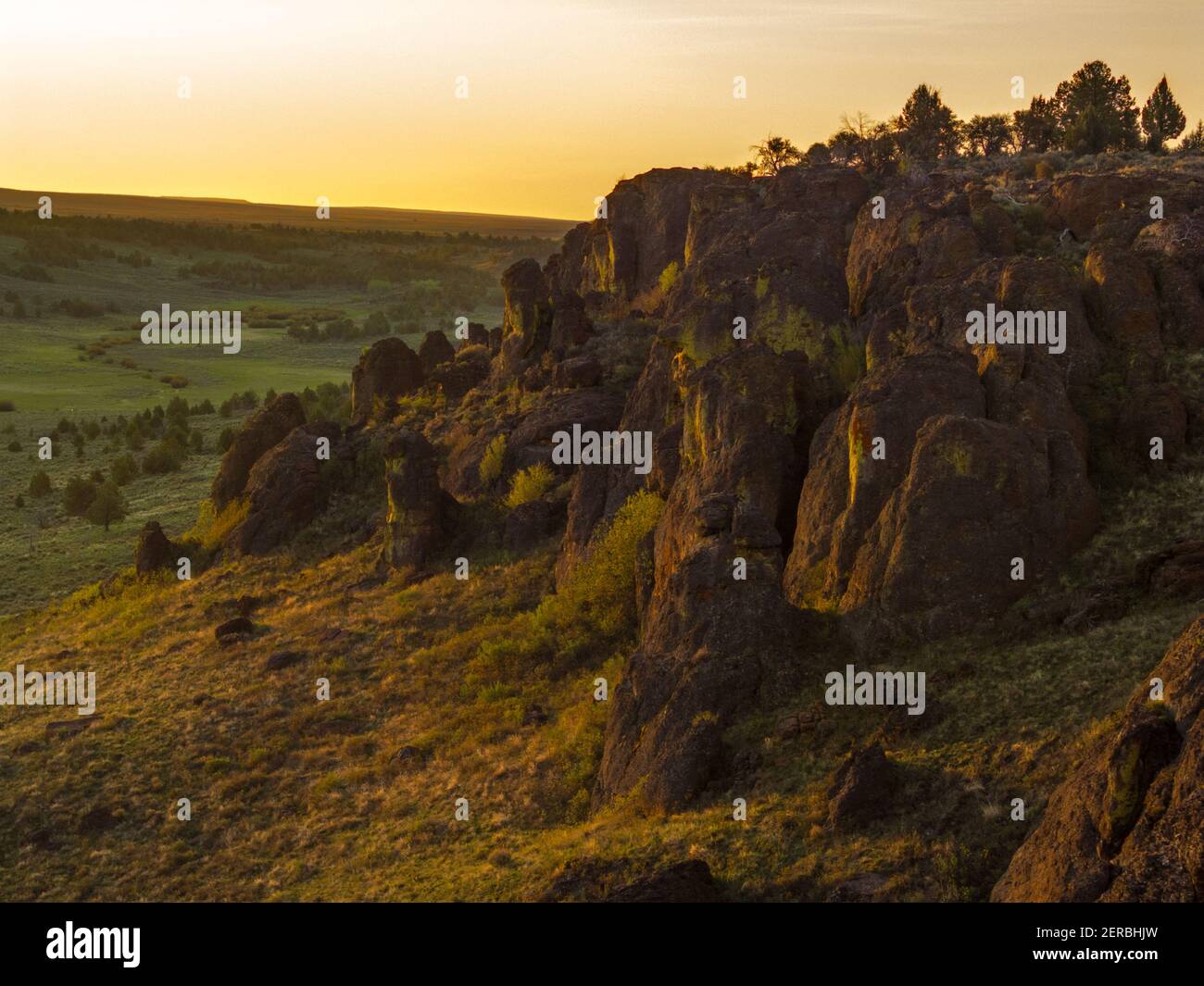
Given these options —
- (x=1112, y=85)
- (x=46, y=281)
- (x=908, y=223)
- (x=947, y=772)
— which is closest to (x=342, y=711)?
(x=947, y=772)

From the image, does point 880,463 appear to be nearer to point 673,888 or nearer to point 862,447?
→ point 862,447

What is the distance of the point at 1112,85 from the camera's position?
81250mm

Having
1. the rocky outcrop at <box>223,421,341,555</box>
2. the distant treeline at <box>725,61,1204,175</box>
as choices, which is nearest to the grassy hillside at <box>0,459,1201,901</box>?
the rocky outcrop at <box>223,421,341,555</box>

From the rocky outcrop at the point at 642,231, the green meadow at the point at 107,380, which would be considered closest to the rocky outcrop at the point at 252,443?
the green meadow at the point at 107,380

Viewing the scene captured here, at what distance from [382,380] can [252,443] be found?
7.79 metres

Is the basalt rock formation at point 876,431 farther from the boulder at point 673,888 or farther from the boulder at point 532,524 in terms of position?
the boulder at point 673,888

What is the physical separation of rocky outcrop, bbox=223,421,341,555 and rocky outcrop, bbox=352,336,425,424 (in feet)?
19.5

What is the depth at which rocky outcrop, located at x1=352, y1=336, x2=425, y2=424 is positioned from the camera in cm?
5984

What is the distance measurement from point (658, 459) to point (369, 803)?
14059mm

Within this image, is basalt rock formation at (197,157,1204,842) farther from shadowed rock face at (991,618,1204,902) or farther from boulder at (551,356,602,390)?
boulder at (551,356,602,390)

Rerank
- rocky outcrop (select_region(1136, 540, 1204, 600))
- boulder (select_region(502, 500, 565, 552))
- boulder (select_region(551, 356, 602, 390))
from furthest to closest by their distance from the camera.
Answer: boulder (select_region(551, 356, 602, 390))
boulder (select_region(502, 500, 565, 552))
rocky outcrop (select_region(1136, 540, 1204, 600))

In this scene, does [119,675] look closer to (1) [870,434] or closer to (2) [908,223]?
(1) [870,434]

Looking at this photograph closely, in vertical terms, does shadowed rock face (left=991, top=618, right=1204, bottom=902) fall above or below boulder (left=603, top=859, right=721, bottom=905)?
above

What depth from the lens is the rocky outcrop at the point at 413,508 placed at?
1754 inches
